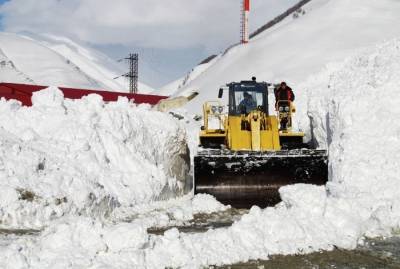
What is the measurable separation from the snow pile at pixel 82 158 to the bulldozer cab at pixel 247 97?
1.77 metres

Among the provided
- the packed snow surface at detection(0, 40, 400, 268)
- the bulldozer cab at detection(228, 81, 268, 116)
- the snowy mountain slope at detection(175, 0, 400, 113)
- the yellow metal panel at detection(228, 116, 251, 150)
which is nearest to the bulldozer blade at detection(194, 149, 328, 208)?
the packed snow surface at detection(0, 40, 400, 268)

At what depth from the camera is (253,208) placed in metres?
8.52

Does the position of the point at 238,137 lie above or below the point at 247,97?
below

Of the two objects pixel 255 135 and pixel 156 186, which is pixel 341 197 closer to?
pixel 255 135

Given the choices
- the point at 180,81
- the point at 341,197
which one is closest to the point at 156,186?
the point at 341,197

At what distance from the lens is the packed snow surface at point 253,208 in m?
6.64

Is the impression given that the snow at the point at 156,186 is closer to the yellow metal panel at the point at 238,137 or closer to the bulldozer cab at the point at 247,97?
the bulldozer cab at the point at 247,97

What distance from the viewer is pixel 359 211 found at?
358 inches

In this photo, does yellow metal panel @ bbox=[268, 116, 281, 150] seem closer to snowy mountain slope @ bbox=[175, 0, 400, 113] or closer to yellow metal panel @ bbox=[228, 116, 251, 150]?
yellow metal panel @ bbox=[228, 116, 251, 150]

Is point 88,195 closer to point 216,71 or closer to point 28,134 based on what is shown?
point 28,134

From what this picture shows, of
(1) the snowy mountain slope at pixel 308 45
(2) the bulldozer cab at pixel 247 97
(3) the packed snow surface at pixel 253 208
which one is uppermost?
(1) the snowy mountain slope at pixel 308 45

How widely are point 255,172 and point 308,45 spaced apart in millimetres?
22057

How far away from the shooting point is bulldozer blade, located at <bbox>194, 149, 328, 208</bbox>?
12.5 metres

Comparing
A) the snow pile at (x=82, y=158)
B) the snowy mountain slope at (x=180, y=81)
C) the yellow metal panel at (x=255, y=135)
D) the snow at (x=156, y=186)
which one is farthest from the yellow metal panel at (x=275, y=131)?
the snowy mountain slope at (x=180, y=81)
